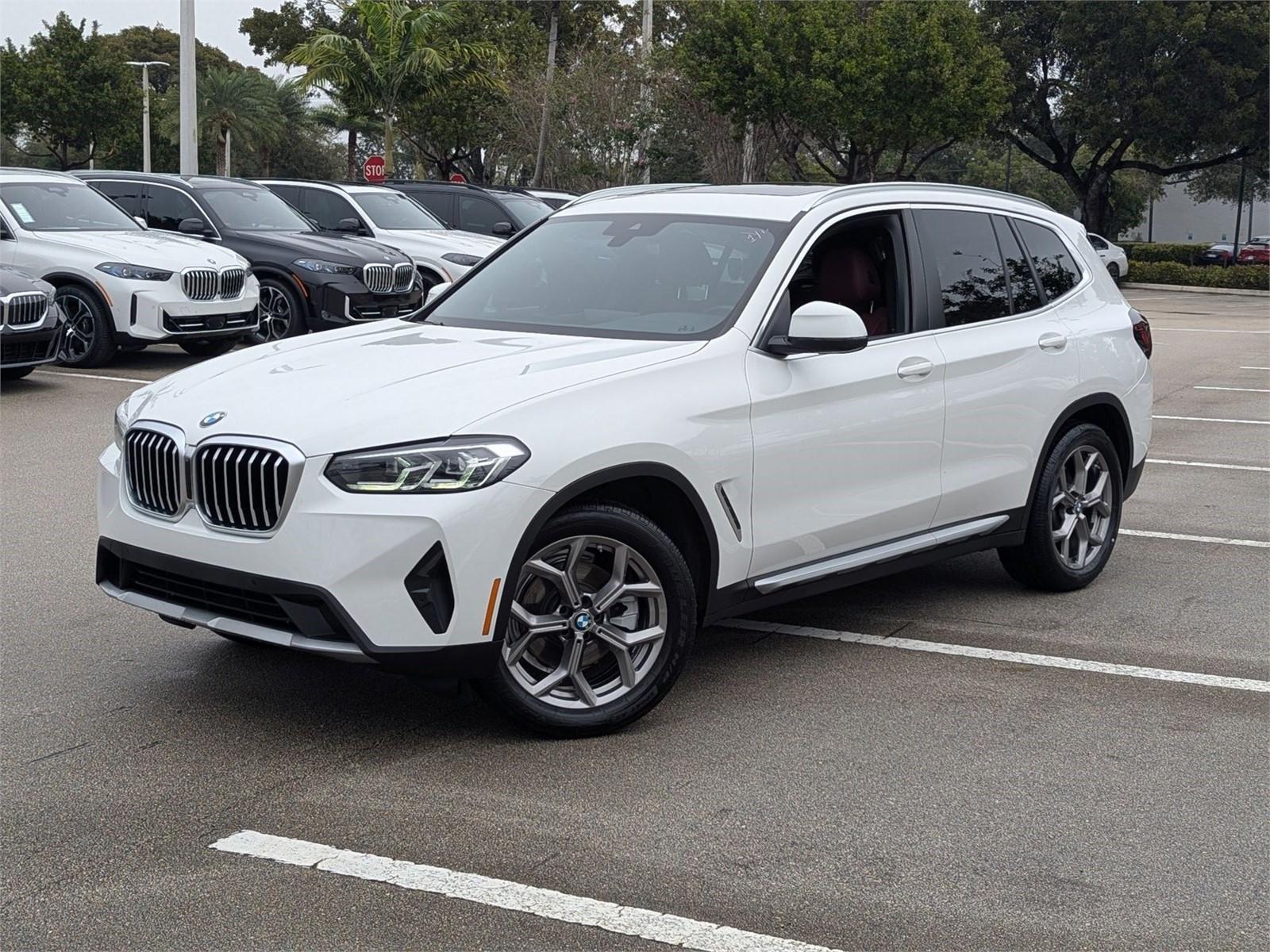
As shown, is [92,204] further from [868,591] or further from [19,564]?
[868,591]

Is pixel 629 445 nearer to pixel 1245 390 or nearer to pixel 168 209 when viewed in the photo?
pixel 1245 390

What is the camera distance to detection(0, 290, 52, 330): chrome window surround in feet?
41.4

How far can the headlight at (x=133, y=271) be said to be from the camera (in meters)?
14.4

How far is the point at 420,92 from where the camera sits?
115 ft

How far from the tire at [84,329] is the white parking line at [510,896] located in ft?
37.5

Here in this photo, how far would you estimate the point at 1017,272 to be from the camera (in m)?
6.70

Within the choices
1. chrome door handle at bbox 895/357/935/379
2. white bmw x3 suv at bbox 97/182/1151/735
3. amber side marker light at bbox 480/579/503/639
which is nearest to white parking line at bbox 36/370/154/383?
white bmw x3 suv at bbox 97/182/1151/735

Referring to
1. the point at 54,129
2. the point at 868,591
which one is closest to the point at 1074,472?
the point at 868,591

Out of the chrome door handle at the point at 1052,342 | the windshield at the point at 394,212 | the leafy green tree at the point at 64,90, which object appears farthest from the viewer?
the leafy green tree at the point at 64,90

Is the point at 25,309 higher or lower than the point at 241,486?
higher

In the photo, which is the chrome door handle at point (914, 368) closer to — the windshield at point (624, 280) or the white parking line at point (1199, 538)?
the windshield at point (624, 280)

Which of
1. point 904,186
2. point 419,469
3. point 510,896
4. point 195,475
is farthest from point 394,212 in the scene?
point 510,896

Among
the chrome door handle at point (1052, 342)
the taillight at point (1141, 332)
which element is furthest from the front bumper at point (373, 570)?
the taillight at point (1141, 332)

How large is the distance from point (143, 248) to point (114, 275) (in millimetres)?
563
